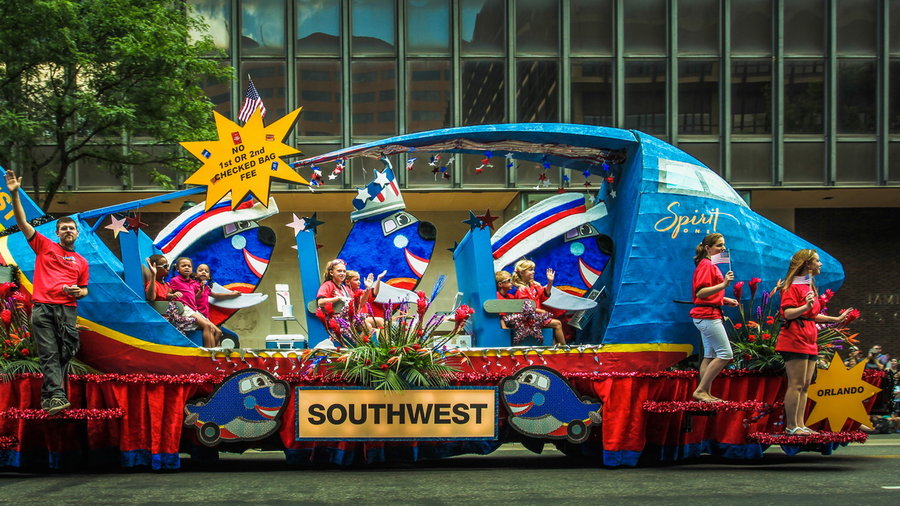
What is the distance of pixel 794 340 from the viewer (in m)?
8.19

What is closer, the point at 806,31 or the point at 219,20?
the point at 219,20

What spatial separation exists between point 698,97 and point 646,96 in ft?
3.44

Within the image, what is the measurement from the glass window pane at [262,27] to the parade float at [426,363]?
12018mm

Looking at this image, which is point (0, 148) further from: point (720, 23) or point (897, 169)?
point (897, 169)

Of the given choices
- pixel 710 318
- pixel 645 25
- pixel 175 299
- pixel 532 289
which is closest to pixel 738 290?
pixel 710 318

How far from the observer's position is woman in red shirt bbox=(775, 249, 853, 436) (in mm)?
8180

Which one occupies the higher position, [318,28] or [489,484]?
[318,28]

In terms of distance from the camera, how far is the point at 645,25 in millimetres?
21172

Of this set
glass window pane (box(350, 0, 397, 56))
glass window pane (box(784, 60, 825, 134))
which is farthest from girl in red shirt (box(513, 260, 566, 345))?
glass window pane (box(784, 60, 825, 134))

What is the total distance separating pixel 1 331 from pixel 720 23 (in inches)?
648

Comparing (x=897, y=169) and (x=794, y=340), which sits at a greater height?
(x=897, y=169)

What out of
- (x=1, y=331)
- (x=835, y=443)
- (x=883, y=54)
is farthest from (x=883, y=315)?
(x=1, y=331)

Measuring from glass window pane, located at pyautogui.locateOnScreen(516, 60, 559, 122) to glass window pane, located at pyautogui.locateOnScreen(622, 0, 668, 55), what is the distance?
1.73 meters

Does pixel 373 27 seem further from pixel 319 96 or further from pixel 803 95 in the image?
pixel 803 95
